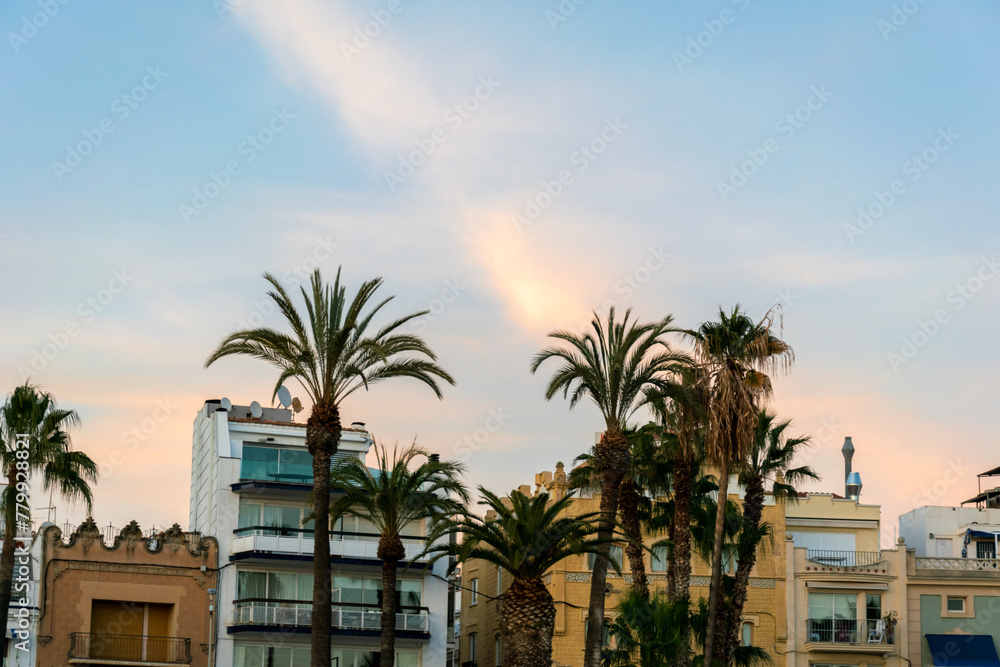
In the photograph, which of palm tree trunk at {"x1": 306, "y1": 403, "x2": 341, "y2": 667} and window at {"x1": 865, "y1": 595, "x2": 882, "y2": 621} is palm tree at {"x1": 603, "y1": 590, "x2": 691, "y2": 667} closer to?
palm tree trunk at {"x1": 306, "y1": 403, "x2": 341, "y2": 667}

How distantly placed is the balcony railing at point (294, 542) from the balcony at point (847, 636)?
19.4m

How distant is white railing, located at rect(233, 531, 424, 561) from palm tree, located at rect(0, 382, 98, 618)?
10.1m

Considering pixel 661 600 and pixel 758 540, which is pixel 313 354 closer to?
pixel 661 600

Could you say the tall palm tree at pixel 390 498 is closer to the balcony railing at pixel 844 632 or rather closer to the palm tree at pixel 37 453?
the palm tree at pixel 37 453

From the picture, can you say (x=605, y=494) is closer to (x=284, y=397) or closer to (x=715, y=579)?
(x=715, y=579)

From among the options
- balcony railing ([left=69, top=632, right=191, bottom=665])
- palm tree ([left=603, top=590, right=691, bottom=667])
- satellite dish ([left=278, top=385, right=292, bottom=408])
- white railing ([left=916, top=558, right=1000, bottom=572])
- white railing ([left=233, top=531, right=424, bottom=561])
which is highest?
satellite dish ([left=278, top=385, right=292, bottom=408])

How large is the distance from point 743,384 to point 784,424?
260 inches

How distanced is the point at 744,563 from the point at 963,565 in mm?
20577

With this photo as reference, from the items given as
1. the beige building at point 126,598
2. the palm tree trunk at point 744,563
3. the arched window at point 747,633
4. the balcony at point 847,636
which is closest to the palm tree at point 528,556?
the palm tree trunk at point 744,563

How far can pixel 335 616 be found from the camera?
2192 inches

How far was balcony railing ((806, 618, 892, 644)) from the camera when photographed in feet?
207

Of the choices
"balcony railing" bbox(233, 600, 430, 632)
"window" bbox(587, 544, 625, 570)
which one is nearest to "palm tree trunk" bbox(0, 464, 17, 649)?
"balcony railing" bbox(233, 600, 430, 632)

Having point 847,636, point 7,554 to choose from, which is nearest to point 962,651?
point 847,636

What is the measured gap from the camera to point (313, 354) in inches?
1564
